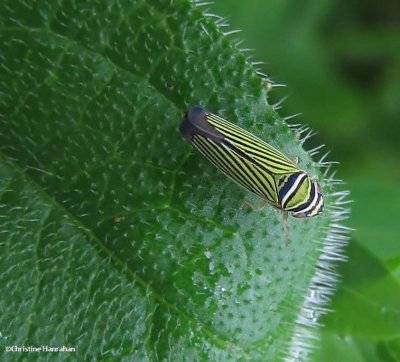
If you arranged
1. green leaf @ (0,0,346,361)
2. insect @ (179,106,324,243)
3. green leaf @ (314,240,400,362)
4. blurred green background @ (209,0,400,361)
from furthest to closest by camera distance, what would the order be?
blurred green background @ (209,0,400,361), green leaf @ (314,240,400,362), insect @ (179,106,324,243), green leaf @ (0,0,346,361)

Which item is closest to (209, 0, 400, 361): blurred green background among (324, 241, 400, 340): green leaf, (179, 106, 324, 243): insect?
(324, 241, 400, 340): green leaf

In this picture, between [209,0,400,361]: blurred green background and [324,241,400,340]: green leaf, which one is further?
[209,0,400,361]: blurred green background

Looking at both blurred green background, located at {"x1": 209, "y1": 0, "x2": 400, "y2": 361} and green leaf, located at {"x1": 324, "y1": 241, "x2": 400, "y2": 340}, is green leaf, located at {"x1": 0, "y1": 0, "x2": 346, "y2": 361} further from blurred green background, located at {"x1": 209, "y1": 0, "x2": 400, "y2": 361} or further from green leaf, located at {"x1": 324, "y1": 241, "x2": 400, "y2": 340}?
blurred green background, located at {"x1": 209, "y1": 0, "x2": 400, "y2": 361}

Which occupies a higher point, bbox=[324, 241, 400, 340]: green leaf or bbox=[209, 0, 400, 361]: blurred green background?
bbox=[209, 0, 400, 361]: blurred green background

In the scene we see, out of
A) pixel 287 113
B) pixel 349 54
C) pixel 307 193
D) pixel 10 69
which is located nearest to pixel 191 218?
pixel 307 193

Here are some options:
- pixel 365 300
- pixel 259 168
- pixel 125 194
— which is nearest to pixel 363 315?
pixel 365 300
